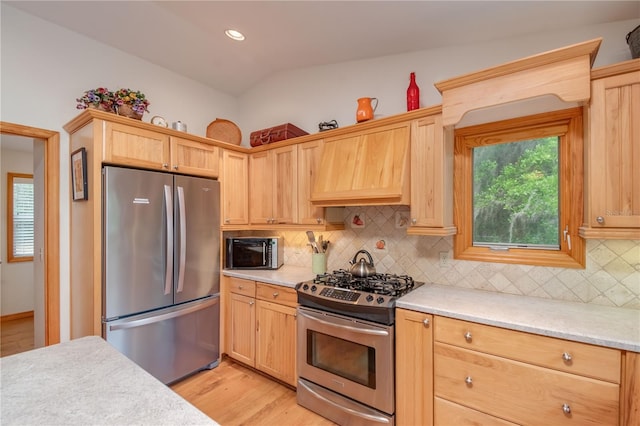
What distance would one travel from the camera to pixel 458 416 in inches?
65.7

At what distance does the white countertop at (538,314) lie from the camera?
1.36 metres

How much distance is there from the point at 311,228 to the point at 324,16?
1.70m

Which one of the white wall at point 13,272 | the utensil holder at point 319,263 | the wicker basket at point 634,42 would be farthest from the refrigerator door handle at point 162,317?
the white wall at point 13,272

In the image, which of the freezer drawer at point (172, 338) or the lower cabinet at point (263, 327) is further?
the lower cabinet at point (263, 327)

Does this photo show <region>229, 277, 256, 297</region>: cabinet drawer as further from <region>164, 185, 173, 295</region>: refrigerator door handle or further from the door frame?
the door frame

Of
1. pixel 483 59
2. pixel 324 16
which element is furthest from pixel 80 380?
pixel 483 59

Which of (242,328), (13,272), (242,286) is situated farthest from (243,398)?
(13,272)

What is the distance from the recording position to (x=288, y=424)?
2082 millimetres

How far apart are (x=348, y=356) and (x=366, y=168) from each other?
141 cm

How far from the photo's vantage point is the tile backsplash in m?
1.74

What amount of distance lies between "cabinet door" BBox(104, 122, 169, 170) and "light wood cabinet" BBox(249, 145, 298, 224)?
907 millimetres

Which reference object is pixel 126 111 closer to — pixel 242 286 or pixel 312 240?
pixel 242 286

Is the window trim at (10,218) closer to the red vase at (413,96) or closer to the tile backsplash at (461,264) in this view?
the tile backsplash at (461,264)

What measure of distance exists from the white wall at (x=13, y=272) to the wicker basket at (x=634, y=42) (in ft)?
22.3
